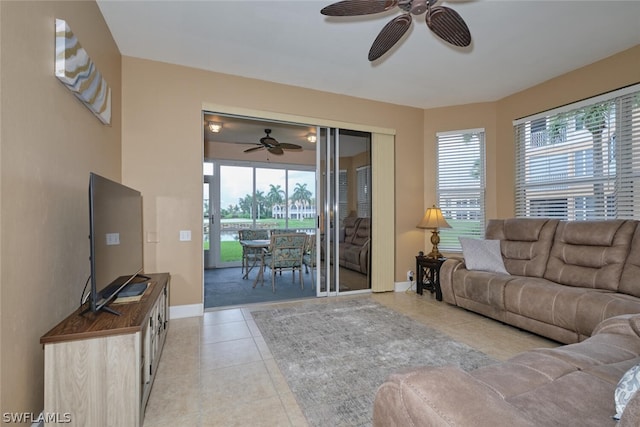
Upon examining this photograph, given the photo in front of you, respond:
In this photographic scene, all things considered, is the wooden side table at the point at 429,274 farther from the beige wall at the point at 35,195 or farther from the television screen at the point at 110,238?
the beige wall at the point at 35,195

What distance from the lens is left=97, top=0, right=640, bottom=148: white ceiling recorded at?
2.40 metres

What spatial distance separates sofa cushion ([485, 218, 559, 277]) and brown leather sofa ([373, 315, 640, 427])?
178 cm

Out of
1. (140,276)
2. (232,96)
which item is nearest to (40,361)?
(140,276)

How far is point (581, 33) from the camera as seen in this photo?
271cm

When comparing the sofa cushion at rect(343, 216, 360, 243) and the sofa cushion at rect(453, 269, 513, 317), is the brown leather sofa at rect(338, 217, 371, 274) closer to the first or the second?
the sofa cushion at rect(343, 216, 360, 243)

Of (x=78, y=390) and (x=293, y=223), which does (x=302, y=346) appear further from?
(x=293, y=223)

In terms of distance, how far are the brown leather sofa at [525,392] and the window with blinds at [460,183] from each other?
303cm

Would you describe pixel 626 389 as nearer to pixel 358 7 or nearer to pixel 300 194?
pixel 358 7

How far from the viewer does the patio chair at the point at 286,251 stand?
4395 millimetres

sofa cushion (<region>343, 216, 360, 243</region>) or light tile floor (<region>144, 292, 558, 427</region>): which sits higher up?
sofa cushion (<region>343, 216, 360, 243</region>)

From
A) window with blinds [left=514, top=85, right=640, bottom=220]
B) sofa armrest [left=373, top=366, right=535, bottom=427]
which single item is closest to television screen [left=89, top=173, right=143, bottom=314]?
sofa armrest [left=373, top=366, right=535, bottom=427]

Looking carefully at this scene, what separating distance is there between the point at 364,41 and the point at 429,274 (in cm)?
326

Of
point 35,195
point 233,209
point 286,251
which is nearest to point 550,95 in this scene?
point 286,251

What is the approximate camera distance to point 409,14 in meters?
2.00
